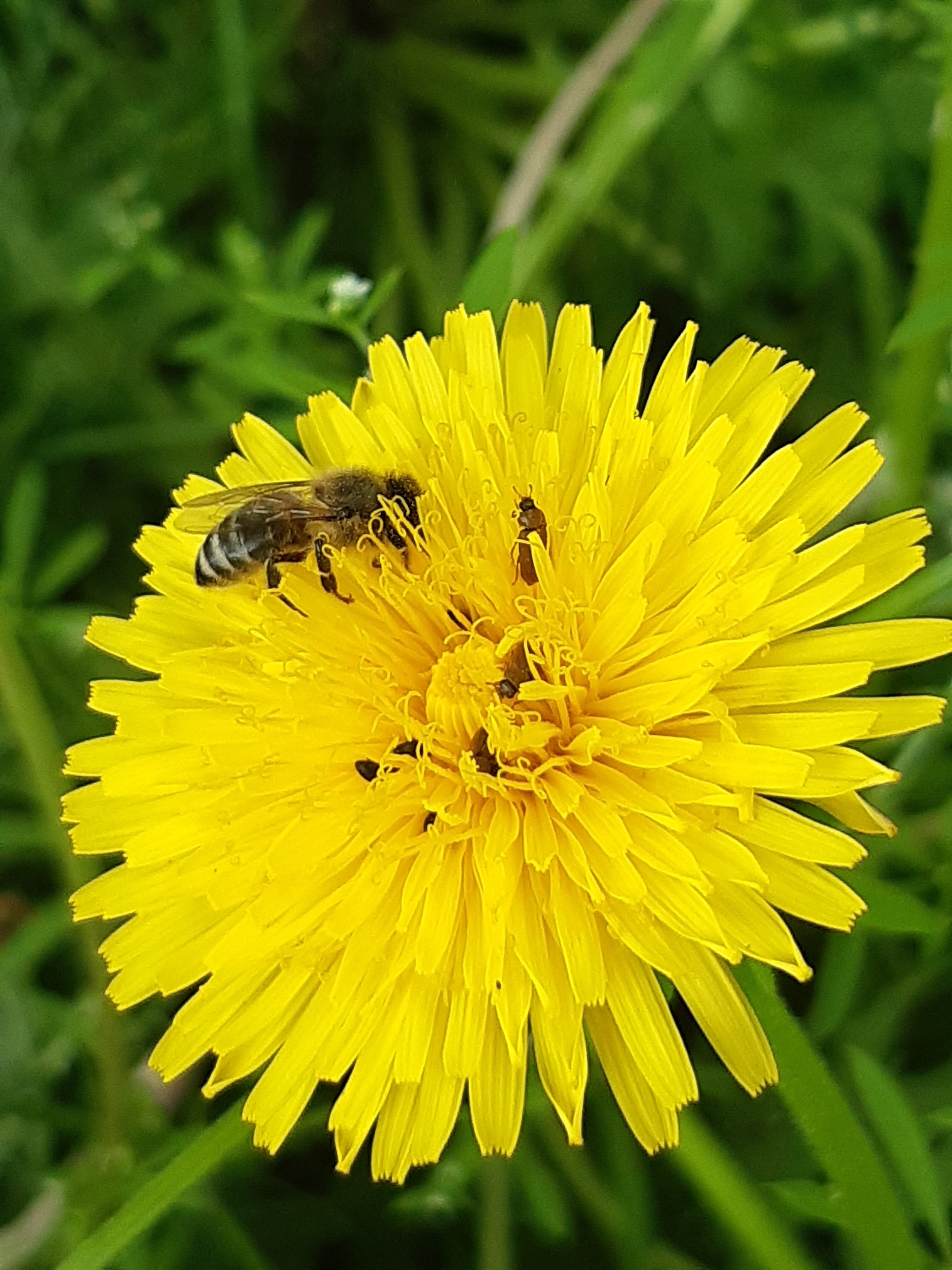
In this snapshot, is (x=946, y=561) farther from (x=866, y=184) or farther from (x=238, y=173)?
(x=238, y=173)

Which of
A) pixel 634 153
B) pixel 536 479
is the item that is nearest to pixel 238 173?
pixel 634 153

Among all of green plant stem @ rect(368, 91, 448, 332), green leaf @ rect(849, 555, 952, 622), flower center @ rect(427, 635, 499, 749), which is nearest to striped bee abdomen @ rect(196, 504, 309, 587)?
flower center @ rect(427, 635, 499, 749)

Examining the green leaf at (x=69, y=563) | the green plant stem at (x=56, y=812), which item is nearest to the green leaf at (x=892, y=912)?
the green plant stem at (x=56, y=812)

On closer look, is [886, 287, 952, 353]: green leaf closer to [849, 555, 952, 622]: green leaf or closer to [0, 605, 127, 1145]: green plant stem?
[849, 555, 952, 622]: green leaf

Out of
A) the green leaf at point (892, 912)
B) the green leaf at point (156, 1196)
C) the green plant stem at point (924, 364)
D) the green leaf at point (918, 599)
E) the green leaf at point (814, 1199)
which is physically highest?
the green plant stem at point (924, 364)

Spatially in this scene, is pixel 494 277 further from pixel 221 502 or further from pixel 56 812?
pixel 56 812

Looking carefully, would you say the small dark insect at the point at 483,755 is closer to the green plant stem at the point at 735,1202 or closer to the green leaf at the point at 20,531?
the green plant stem at the point at 735,1202
